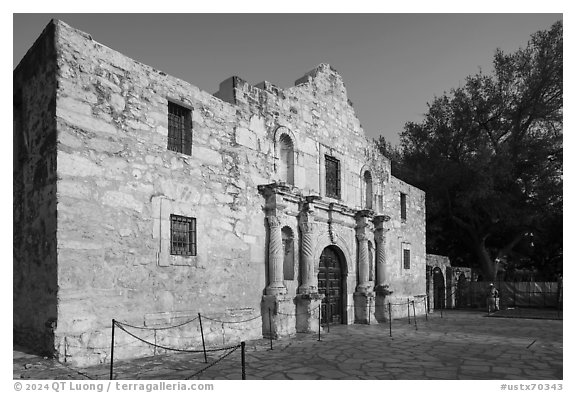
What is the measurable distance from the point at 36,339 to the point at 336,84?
10.6 metres

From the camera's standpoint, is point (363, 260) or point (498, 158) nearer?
point (363, 260)

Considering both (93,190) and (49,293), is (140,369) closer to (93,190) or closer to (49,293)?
(49,293)

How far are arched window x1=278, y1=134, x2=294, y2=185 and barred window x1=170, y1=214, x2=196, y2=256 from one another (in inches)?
135

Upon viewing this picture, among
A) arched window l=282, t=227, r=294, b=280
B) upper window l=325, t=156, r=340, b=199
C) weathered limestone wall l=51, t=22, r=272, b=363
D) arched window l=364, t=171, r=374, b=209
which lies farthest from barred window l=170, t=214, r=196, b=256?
arched window l=364, t=171, r=374, b=209

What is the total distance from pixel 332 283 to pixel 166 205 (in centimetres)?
633


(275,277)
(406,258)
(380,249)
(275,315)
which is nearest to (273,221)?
(275,277)

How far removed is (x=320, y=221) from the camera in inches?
511

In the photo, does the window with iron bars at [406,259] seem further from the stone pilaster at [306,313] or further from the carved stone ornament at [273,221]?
the carved stone ornament at [273,221]

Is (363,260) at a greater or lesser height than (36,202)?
lesser

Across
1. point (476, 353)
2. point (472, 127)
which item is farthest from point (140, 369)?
→ point (472, 127)

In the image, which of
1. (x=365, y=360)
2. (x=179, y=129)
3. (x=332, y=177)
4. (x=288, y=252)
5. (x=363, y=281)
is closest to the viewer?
(x=365, y=360)

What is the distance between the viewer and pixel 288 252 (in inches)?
472

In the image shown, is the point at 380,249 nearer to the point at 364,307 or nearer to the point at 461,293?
the point at 364,307

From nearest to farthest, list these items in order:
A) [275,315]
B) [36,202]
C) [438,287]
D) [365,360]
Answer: [36,202], [365,360], [275,315], [438,287]
